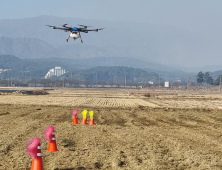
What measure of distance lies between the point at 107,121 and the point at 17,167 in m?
12.9

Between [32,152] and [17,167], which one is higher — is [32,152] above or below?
above

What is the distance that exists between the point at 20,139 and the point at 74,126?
4807mm

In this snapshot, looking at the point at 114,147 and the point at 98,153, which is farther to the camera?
the point at 114,147

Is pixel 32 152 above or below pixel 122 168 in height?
above

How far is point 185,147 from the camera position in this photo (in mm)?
13055

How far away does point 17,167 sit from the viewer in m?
9.95

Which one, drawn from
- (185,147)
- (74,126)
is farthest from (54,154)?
(74,126)

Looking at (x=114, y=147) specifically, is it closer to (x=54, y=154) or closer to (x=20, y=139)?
(x=54, y=154)

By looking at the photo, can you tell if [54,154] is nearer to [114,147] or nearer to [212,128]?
[114,147]

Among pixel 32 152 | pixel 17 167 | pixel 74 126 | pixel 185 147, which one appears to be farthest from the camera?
pixel 74 126

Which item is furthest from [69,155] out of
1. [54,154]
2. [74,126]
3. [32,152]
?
[74,126]

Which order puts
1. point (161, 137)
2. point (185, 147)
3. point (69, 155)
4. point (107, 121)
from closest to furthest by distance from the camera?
point (69, 155)
point (185, 147)
point (161, 137)
point (107, 121)

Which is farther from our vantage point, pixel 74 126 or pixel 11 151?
pixel 74 126

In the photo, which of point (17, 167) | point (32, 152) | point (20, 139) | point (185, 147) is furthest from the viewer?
point (20, 139)
